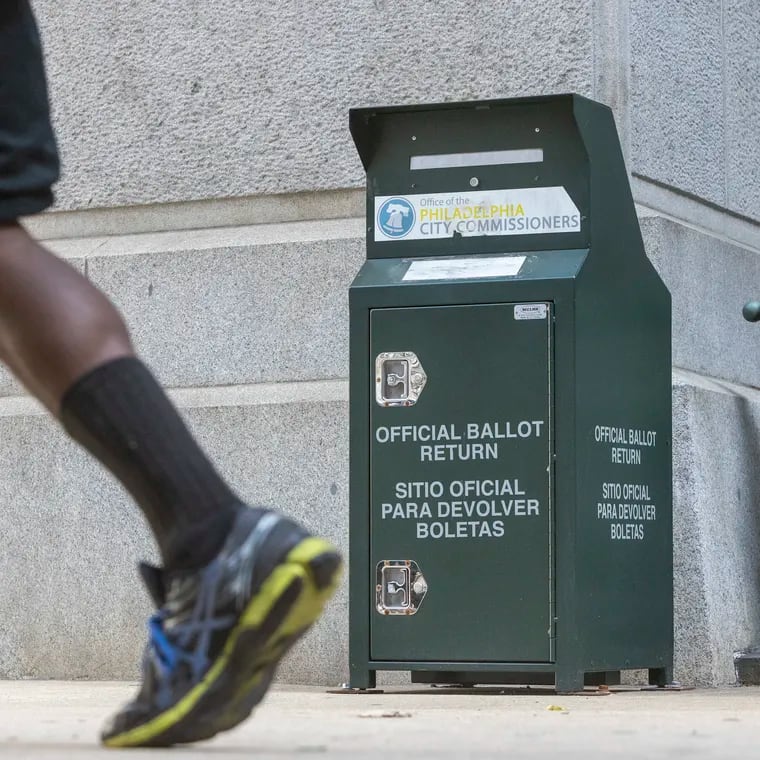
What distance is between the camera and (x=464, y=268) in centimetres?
501

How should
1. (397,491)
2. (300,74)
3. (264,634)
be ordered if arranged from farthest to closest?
(300,74) → (397,491) → (264,634)

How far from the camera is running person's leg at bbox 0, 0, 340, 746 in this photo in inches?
101

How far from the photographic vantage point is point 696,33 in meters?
6.52

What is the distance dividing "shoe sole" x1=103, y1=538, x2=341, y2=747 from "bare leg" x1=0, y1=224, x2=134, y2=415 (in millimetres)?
437

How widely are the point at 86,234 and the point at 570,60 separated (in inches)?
76.9

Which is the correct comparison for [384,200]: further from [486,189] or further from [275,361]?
[275,361]

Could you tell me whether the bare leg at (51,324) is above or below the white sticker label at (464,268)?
below

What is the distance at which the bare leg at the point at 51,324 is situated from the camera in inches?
107

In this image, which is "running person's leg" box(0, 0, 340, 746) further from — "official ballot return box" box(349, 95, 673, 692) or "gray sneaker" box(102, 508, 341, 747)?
"official ballot return box" box(349, 95, 673, 692)

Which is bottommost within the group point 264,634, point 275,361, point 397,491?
point 264,634

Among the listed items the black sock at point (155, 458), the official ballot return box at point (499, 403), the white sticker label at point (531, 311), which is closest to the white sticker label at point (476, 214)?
the official ballot return box at point (499, 403)

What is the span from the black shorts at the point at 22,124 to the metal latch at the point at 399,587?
2.31 m

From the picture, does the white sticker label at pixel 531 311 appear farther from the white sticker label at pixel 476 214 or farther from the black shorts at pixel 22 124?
the black shorts at pixel 22 124

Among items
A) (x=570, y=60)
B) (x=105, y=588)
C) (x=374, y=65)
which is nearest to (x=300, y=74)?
(x=374, y=65)
